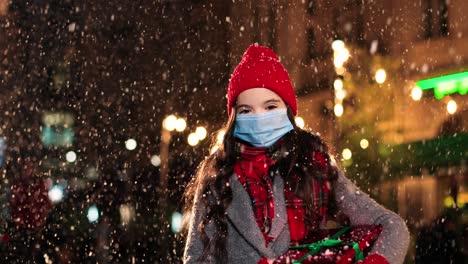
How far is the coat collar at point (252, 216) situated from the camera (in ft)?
10.3

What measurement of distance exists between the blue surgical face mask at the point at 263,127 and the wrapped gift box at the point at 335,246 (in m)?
0.57

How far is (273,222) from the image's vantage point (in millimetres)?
3186

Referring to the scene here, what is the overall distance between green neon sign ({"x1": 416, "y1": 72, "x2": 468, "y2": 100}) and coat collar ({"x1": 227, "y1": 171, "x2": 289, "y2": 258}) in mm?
12867

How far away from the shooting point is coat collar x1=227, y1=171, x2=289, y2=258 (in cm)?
313

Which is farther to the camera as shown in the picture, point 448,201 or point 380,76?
point 380,76

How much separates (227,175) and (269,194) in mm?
226

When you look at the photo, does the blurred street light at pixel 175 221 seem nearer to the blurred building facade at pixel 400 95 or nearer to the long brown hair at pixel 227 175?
the blurred building facade at pixel 400 95

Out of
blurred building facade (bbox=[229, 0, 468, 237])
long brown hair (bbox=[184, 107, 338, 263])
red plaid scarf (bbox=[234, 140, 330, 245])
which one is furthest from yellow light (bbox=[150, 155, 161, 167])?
red plaid scarf (bbox=[234, 140, 330, 245])

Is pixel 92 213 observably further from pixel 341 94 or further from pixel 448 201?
pixel 448 201

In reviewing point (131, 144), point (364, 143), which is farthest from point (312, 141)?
point (131, 144)

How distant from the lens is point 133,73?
3844cm

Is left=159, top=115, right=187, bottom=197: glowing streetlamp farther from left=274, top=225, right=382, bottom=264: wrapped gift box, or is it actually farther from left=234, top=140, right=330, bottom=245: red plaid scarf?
left=274, top=225, right=382, bottom=264: wrapped gift box

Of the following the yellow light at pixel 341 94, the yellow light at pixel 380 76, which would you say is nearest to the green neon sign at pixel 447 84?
the yellow light at pixel 380 76

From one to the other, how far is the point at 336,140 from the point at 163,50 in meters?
19.2
